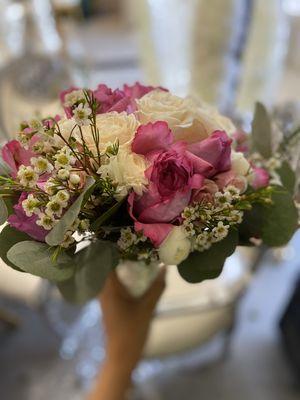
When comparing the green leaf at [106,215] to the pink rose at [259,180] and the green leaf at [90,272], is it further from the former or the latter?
the pink rose at [259,180]

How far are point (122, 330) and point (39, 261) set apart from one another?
0.31 meters

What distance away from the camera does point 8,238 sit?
54 cm

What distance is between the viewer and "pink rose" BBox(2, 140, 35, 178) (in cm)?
52

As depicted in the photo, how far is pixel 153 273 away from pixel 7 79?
974mm

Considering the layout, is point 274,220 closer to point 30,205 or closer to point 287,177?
point 287,177

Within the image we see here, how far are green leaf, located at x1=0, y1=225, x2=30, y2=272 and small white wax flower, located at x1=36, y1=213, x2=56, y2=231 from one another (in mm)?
72

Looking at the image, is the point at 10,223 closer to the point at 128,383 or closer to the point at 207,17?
the point at 128,383

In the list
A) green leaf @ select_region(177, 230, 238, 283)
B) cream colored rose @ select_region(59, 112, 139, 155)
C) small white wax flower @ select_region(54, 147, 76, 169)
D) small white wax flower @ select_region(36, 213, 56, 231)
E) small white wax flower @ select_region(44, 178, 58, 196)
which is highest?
cream colored rose @ select_region(59, 112, 139, 155)

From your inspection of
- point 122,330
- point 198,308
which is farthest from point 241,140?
point 198,308

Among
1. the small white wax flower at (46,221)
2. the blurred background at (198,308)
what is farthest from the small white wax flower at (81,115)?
the blurred background at (198,308)

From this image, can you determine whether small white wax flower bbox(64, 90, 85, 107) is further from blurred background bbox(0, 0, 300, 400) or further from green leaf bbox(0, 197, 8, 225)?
blurred background bbox(0, 0, 300, 400)

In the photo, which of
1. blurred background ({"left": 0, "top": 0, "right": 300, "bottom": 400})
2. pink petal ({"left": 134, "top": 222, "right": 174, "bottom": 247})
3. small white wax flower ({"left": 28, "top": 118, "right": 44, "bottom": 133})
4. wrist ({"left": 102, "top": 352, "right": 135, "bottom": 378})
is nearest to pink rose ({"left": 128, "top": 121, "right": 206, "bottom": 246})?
pink petal ({"left": 134, "top": 222, "right": 174, "bottom": 247})

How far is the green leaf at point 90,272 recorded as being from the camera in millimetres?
527

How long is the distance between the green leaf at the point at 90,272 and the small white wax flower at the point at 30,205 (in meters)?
0.09
